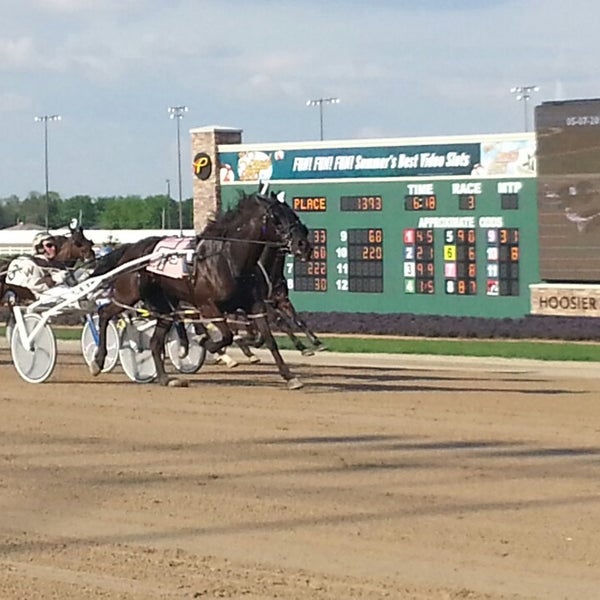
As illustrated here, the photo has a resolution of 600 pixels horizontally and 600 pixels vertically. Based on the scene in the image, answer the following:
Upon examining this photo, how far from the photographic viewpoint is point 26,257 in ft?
61.0

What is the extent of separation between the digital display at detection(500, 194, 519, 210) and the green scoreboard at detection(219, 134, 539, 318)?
2cm

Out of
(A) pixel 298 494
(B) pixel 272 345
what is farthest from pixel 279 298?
(A) pixel 298 494

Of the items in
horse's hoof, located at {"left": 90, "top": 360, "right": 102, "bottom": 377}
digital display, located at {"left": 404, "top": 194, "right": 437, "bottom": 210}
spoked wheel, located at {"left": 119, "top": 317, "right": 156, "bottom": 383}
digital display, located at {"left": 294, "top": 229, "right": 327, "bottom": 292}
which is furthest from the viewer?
digital display, located at {"left": 294, "top": 229, "right": 327, "bottom": 292}

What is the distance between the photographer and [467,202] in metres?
27.6

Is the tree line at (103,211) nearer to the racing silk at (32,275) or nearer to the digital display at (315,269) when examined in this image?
the digital display at (315,269)

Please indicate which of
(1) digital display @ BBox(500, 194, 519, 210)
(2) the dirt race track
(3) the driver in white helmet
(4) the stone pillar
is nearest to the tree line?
(4) the stone pillar

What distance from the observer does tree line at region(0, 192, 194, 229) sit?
9212 cm

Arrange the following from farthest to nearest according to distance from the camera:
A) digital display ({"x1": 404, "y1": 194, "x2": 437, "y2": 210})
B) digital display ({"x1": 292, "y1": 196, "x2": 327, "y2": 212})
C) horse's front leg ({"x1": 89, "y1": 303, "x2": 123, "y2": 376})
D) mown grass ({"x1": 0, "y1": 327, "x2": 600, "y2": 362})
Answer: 1. digital display ({"x1": 292, "y1": 196, "x2": 327, "y2": 212})
2. digital display ({"x1": 404, "y1": 194, "x2": 437, "y2": 210})
3. mown grass ({"x1": 0, "y1": 327, "x2": 600, "y2": 362})
4. horse's front leg ({"x1": 89, "y1": 303, "x2": 123, "y2": 376})

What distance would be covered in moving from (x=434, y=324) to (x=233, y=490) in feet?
58.2

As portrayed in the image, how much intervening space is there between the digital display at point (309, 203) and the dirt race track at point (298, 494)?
1381cm

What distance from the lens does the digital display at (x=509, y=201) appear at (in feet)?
89.2

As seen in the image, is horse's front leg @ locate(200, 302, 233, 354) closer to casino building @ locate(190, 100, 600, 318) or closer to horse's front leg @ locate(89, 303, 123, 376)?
horse's front leg @ locate(89, 303, 123, 376)

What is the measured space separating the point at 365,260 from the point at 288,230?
13063 mm

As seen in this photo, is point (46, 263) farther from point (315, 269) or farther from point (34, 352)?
point (315, 269)
